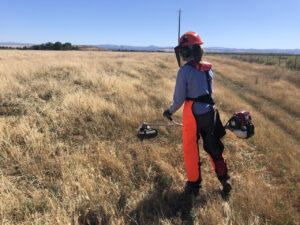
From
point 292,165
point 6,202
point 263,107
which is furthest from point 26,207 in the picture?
point 263,107

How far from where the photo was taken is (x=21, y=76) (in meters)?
8.52

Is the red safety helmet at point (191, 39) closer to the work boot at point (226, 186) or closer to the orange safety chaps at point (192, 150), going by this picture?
the orange safety chaps at point (192, 150)

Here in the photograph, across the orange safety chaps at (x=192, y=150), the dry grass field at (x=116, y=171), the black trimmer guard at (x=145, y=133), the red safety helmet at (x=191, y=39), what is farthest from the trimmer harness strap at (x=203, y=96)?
the black trimmer guard at (x=145, y=133)

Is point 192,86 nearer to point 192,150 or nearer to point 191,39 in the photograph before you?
point 191,39

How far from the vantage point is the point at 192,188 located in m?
2.95

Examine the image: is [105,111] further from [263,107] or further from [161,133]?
[263,107]

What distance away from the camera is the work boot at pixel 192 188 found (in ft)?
9.52

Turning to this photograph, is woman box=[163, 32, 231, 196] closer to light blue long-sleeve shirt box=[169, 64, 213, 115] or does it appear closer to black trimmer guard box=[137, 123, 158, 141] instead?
light blue long-sleeve shirt box=[169, 64, 213, 115]

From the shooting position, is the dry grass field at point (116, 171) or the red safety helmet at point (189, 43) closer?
the dry grass field at point (116, 171)

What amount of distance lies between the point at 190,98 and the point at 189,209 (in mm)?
1666

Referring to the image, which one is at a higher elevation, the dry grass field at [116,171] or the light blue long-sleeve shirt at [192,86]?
the light blue long-sleeve shirt at [192,86]

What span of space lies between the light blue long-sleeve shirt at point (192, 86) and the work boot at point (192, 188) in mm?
1141

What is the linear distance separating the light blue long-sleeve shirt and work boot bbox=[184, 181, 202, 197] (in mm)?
1141

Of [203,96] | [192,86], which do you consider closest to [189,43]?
[192,86]
